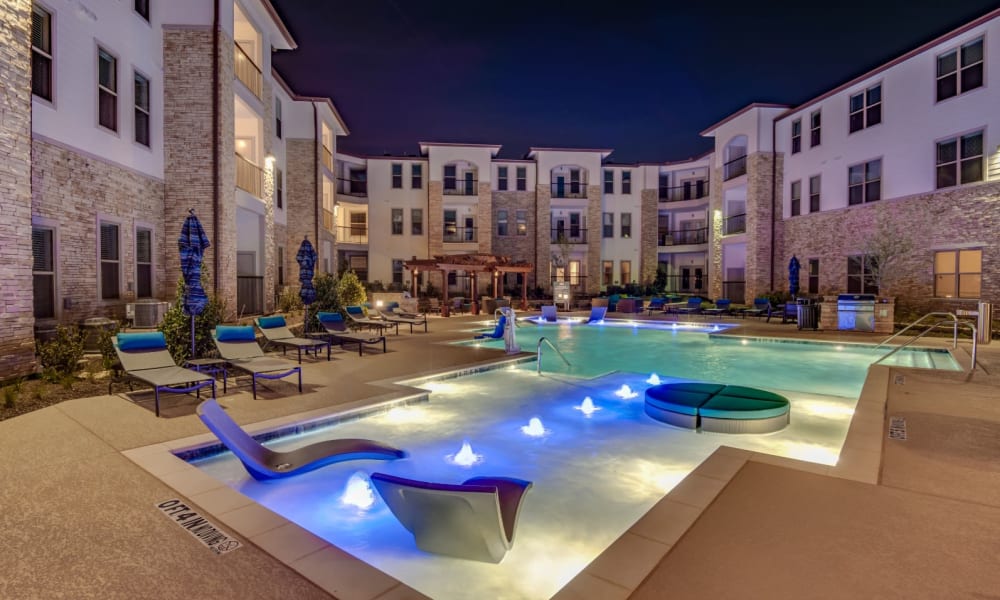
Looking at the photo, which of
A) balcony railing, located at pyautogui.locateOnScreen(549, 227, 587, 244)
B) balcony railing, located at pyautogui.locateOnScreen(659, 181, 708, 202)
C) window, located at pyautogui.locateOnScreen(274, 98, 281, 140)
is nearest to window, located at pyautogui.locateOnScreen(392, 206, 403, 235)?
balcony railing, located at pyautogui.locateOnScreen(549, 227, 587, 244)

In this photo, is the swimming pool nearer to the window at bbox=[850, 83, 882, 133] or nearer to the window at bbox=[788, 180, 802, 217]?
the window at bbox=[850, 83, 882, 133]

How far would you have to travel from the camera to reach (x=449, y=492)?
3.33 metres

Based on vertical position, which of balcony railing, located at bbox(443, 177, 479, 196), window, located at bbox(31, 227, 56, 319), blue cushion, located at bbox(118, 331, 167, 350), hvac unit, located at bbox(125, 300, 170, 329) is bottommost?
blue cushion, located at bbox(118, 331, 167, 350)

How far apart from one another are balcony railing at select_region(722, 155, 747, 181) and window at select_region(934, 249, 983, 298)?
34.8ft

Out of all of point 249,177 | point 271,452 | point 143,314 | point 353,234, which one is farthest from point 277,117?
point 271,452

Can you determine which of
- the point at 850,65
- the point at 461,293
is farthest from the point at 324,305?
the point at 850,65

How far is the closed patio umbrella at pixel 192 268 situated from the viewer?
26.9 feet

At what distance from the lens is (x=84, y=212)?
34.0 ft

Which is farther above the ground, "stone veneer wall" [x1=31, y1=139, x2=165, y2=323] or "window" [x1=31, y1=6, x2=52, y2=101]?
"window" [x1=31, y1=6, x2=52, y2=101]

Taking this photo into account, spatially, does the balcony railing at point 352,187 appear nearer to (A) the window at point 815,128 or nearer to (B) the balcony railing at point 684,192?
(B) the balcony railing at point 684,192

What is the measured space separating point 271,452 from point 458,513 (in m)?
2.53

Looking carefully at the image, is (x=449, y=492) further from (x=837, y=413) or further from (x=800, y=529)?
(x=837, y=413)

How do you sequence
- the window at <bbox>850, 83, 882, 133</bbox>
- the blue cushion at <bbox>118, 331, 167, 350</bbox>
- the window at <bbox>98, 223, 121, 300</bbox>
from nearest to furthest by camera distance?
the blue cushion at <bbox>118, 331, 167, 350</bbox>, the window at <bbox>98, 223, 121, 300</bbox>, the window at <bbox>850, 83, 882, 133</bbox>

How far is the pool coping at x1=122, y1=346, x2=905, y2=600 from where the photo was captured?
2.90 m
